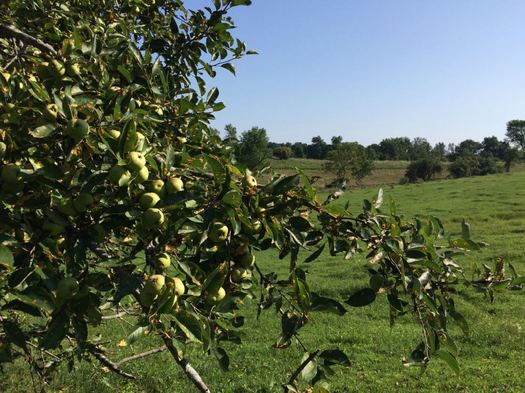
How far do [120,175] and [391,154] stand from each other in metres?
119

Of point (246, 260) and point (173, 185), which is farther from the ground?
point (173, 185)

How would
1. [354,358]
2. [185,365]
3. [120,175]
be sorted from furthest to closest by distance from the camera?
[354,358] < [185,365] < [120,175]

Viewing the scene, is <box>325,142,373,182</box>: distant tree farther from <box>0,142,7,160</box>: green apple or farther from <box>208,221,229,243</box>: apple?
<box>0,142,7,160</box>: green apple

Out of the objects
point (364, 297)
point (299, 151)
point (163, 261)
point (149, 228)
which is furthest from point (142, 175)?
point (299, 151)

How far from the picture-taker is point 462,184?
118 ft

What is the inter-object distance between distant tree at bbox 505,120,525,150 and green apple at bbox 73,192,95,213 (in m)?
109

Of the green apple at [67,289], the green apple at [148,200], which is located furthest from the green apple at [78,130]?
the green apple at [67,289]

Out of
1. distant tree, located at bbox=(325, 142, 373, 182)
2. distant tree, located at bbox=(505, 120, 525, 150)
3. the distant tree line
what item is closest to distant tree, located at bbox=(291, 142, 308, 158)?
the distant tree line

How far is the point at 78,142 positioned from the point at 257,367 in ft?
22.3

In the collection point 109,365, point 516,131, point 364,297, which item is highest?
point 516,131

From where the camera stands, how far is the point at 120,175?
4.66 feet

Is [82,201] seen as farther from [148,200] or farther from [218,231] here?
[218,231]

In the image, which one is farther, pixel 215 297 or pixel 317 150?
pixel 317 150

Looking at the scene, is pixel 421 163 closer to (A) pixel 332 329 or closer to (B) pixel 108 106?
(A) pixel 332 329
